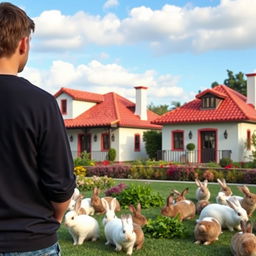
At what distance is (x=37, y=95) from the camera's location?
6.71 ft

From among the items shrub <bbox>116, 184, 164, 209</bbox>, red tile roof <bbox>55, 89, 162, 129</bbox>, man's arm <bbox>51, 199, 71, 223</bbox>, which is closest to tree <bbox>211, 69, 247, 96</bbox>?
red tile roof <bbox>55, 89, 162, 129</bbox>

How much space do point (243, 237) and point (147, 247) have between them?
1.55m

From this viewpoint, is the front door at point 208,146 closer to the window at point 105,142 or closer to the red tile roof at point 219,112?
the red tile roof at point 219,112

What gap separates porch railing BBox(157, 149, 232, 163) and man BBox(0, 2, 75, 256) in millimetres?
27472

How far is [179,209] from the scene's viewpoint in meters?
8.71

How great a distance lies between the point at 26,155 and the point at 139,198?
8868 millimetres

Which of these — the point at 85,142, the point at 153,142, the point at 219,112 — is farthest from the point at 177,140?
the point at 85,142

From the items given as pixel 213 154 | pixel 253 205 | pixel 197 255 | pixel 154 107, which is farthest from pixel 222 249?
pixel 154 107

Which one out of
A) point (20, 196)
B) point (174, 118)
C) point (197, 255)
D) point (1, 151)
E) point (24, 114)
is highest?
point (174, 118)

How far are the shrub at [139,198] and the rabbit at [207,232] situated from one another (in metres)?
3.72

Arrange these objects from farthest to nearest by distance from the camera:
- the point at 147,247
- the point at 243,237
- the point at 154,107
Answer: the point at 154,107
the point at 147,247
the point at 243,237

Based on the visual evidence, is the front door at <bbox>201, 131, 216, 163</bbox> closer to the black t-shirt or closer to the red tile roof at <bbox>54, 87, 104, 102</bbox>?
the red tile roof at <bbox>54, 87, 104, 102</bbox>

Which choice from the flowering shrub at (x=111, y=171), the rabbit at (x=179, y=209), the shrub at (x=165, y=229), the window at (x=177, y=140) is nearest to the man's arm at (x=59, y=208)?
the shrub at (x=165, y=229)

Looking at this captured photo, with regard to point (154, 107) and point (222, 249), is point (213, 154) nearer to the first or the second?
point (222, 249)
